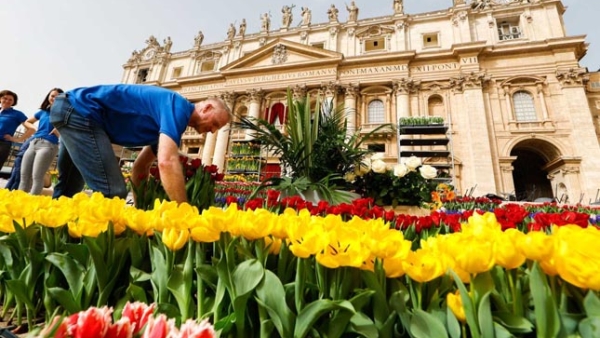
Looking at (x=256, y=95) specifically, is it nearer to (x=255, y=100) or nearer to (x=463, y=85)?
(x=255, y=100)

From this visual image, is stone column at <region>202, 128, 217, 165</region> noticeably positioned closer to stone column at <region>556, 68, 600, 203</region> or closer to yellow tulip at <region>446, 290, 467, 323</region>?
yellow tulip at <region>446, 290, 467, 323</region>

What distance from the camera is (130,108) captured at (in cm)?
173

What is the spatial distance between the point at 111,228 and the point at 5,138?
4.38 m

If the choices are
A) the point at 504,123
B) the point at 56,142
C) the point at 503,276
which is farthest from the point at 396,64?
the point at 503,276

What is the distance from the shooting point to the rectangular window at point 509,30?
16344 millimetres

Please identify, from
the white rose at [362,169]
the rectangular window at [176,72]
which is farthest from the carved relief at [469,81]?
the rectangular window at [176,72]

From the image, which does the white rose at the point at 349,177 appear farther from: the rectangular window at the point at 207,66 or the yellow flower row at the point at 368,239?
the rectangular window at the point at 207,66

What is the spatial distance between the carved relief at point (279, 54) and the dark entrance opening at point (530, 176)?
15.8 meters

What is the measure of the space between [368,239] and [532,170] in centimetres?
2223

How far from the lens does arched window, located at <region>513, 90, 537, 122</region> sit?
47.2ft

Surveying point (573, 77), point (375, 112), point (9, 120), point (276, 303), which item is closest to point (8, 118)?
point (9, 120)

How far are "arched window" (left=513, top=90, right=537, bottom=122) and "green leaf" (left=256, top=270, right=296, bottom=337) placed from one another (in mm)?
18484

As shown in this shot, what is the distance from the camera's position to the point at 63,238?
2.79ft

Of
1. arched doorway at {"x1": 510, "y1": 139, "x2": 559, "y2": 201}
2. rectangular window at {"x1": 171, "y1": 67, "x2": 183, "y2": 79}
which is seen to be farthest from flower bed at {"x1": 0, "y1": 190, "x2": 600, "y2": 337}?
rectangular window at {"x1": 171, "y1": 67, "x2": 183, "y2": 79}
